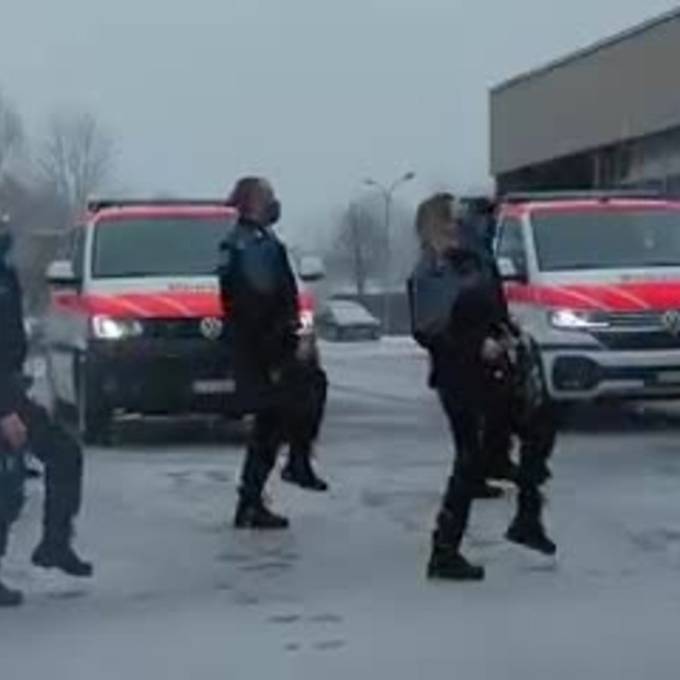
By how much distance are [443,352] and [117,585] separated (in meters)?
1.80

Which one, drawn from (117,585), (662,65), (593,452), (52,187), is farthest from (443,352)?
(52,187)

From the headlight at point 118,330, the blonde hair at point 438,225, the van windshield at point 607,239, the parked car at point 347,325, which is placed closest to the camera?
the blonde hair at point 438,225

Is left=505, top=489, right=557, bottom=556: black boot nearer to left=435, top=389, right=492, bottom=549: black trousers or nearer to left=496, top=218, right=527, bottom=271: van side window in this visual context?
left=435, top=389, right=492, bottom=549: black trousers

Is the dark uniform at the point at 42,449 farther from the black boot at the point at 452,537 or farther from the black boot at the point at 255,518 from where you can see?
the black boot at the point at 255,518

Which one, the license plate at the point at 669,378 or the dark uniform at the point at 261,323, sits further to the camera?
the license plate at the point at 669,378

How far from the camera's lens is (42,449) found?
10.0m

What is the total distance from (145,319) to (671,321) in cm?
413

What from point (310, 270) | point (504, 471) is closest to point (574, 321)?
point (310, 270)

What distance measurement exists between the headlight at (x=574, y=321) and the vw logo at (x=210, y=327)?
2673mm

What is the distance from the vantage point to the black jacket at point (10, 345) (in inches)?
386

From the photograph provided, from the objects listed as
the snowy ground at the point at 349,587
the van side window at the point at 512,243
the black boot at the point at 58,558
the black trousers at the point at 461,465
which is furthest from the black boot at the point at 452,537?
the van side window at the point at 512,243

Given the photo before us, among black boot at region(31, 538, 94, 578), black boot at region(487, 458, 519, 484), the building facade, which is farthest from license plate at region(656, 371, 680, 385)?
the building facade

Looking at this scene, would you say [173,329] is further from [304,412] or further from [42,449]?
[42,449]

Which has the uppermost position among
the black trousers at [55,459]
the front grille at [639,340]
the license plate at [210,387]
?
the black trousers at [55,459]
